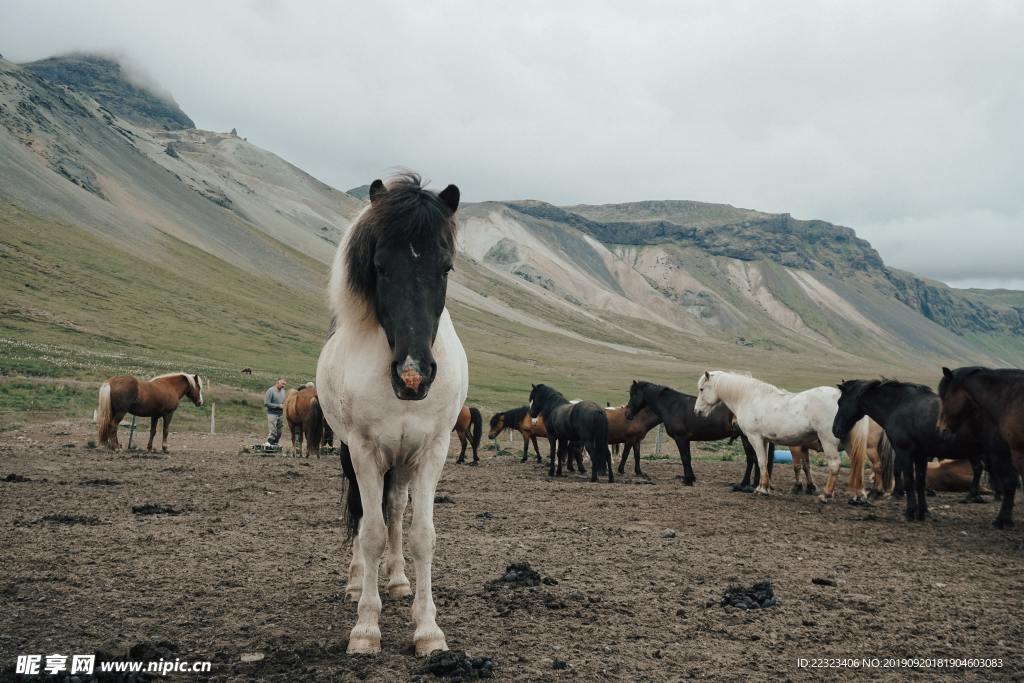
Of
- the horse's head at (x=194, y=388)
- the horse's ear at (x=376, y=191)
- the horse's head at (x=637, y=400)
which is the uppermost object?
the horse's ear at (x=376, y=191)

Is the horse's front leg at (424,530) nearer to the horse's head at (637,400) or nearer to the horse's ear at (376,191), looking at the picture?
the horse's ear at (376,191)

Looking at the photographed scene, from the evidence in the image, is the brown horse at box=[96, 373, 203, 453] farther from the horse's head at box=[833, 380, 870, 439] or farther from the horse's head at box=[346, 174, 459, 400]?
the horse's head at box=[833, 380, 870, 439]

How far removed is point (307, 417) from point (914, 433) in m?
14.2

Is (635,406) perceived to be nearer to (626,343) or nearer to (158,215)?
(158,215)

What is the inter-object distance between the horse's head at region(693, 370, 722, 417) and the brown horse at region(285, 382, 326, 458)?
9.51m

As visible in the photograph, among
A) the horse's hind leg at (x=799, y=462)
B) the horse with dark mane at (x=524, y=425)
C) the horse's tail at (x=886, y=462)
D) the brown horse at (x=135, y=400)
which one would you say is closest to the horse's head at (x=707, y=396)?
the horse's hind leg at (x=799, y=462)

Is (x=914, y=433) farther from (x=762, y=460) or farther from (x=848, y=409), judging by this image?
(x=762, y=460)

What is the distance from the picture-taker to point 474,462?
744 inches

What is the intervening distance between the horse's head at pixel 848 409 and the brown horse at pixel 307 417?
39.6ft

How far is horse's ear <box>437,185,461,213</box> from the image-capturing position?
479 centimetres

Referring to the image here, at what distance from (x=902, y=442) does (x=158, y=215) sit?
10511cm

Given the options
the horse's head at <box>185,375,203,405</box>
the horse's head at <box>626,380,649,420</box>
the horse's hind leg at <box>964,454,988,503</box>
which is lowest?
the horse's head at <box>185,375,203,405</box>

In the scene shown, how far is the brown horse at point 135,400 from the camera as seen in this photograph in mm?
16047

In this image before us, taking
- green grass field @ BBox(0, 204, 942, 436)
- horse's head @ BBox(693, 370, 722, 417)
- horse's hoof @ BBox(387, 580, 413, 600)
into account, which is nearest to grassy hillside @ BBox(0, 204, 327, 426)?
green grass field @ BBox(0, 204, 942, 436)
